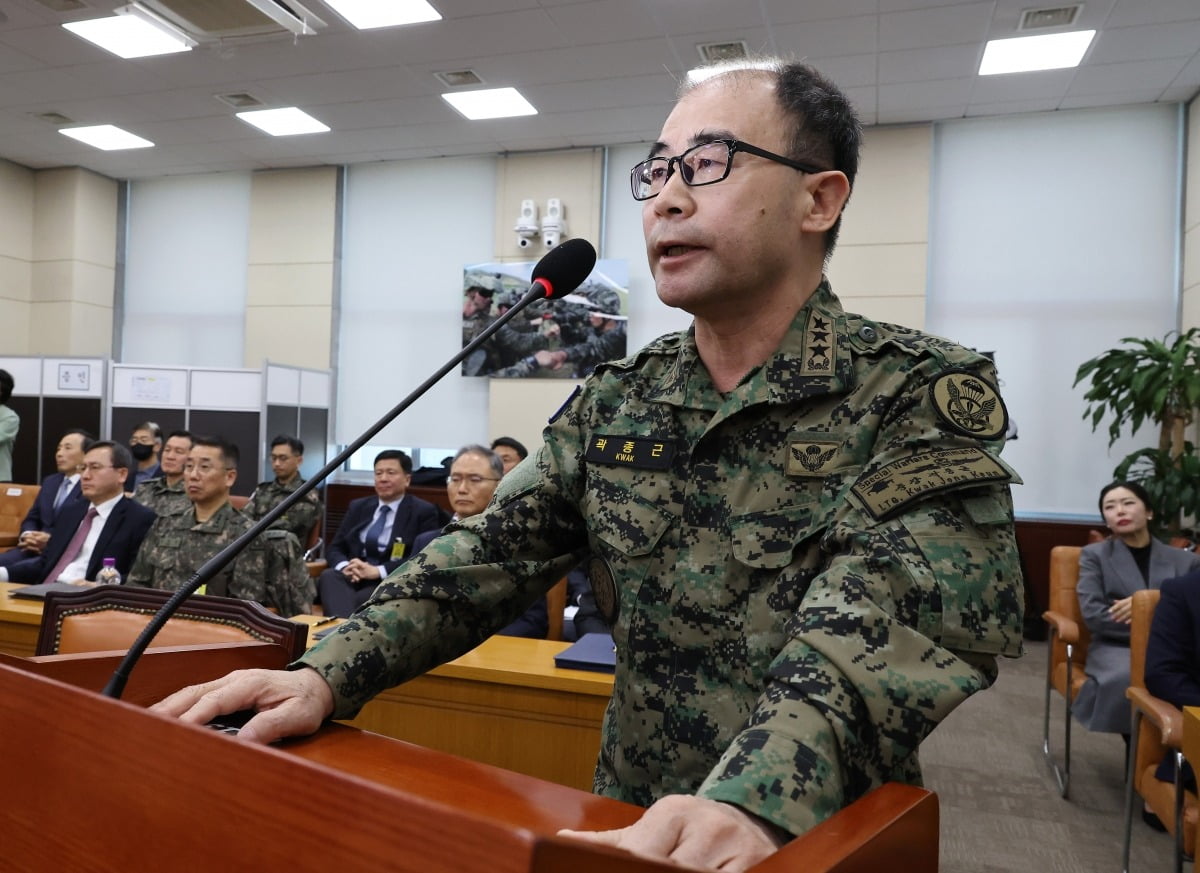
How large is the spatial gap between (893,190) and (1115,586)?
4.02 meters

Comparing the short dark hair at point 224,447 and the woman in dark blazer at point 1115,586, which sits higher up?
the short dark hair at point 224,447

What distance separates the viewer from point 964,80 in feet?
19.6

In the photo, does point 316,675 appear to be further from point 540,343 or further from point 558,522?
point 540,343

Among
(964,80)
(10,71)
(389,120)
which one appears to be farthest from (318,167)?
(964,80)

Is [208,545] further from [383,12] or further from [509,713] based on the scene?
[383,12]

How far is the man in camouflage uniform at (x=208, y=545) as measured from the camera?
3381 millimetres

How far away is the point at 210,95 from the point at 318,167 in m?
1.61

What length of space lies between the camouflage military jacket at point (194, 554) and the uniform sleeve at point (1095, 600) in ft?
10.3

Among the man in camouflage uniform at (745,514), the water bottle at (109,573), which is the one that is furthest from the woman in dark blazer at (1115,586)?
the water bottle at (109,573)

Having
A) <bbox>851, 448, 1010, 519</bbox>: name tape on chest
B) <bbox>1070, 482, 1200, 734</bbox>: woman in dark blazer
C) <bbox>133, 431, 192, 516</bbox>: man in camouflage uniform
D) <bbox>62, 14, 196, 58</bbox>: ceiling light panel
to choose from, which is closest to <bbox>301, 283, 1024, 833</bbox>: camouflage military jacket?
<bbox>851, 448, 1010, 519</bbox>: name tape on chest

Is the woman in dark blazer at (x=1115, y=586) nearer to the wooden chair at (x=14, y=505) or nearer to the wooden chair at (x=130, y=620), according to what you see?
the wooden chair at (x=130, y=620)

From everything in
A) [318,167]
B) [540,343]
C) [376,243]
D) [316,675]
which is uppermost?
[318,167]

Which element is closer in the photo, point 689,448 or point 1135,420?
point 689,448

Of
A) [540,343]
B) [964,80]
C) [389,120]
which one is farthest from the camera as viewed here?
[540,343]
